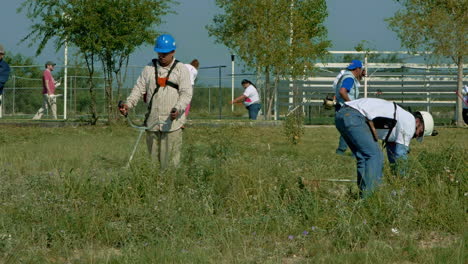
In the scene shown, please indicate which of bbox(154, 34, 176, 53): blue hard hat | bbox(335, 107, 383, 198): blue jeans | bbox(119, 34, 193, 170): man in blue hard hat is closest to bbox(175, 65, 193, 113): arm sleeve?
bbox(119, 34, 193, 170): man in blue hard hat

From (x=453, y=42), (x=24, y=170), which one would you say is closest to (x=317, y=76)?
(x=453, y=42)

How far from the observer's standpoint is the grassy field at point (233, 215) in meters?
5.98

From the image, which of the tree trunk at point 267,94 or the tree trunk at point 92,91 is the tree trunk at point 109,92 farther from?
the tree trunk at point 267,94

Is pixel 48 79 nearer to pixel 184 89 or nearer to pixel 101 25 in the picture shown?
pixel 101 25

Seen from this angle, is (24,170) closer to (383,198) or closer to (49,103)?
(383,198)

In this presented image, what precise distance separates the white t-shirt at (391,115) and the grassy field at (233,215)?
31 centimetres

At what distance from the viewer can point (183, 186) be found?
25.5 feet

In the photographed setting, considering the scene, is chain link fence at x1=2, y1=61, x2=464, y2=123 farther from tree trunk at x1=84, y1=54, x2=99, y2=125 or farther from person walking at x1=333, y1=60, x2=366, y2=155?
person walking at x1=333, y1=60, x2=366, y2=155

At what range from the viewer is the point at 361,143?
8.25 metres

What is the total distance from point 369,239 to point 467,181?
1.83 m

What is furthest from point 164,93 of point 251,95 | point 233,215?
point 251,95

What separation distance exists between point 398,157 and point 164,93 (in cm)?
273

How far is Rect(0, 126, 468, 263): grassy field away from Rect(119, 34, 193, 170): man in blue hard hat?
1.72 ft

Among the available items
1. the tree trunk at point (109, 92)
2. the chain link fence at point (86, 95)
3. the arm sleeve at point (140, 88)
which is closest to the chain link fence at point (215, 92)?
the chain link fence at point (86, 95)
